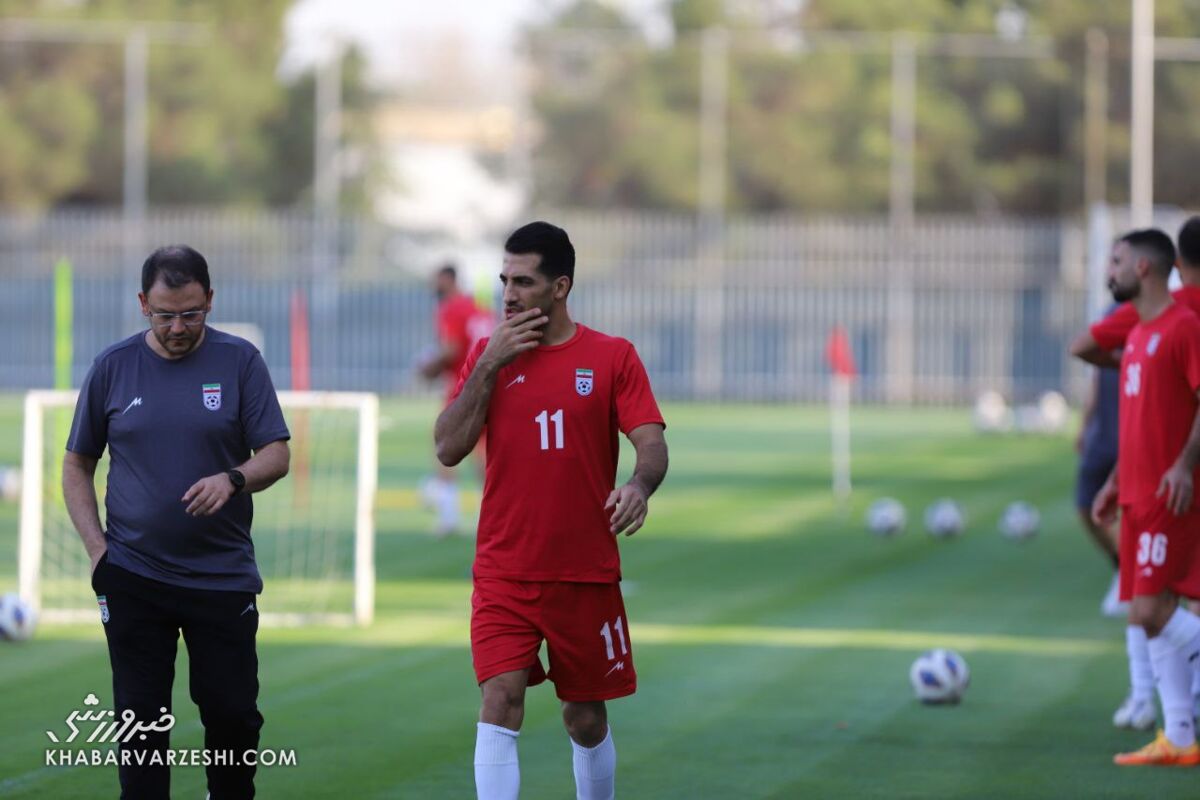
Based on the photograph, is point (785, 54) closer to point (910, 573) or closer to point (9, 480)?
point (9, 480)

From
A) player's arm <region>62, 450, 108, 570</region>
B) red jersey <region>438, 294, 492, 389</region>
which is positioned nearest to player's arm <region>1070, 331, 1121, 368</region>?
player's arm <region>62, 450, 108, 570</region>

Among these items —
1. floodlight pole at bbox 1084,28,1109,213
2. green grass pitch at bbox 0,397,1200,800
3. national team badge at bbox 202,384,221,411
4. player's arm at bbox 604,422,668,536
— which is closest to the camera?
player's arm at bbox 604,422,668,536

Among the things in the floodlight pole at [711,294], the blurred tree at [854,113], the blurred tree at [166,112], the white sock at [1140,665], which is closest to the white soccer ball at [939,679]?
the white sock at [1140,665]

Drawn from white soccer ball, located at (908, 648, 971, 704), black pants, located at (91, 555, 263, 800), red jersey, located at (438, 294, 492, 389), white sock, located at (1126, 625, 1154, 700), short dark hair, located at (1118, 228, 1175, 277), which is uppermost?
short dark hair, located at (1118, 228, 1175, 277)

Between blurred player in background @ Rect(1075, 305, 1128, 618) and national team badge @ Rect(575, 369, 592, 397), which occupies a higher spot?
national team badge @ Rect(575, 369, 592, 397)

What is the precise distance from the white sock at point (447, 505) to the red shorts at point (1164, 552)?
418 inches

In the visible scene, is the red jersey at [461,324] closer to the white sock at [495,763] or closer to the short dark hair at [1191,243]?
the short dark hair at [1191,243]

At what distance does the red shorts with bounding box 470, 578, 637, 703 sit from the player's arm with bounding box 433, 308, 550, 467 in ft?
1.67

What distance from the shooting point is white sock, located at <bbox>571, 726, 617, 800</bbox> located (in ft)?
23.6

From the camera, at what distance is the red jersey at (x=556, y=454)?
22.9 ft

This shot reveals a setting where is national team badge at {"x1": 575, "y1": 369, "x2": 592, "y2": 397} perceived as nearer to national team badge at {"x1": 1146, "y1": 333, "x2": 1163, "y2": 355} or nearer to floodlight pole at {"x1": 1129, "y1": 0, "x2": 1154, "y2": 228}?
national team badge at {"x1": 1146, "y1": 333, "x2": 1163, "y2": 355}

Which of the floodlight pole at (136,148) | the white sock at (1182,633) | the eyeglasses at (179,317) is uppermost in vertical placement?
the floodlight pole at (136,148)

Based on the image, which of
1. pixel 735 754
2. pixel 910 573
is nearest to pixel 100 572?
pixel 735 754

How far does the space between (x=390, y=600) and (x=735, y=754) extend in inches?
229
